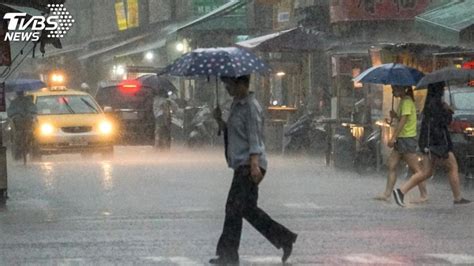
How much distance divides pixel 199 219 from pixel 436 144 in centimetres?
384

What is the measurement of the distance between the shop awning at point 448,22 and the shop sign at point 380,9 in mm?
2149

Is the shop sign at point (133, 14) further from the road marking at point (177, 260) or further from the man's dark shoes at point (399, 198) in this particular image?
the road marking at point (177, 260)

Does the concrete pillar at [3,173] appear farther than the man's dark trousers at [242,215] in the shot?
Yes

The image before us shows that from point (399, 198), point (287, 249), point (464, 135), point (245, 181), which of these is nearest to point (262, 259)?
point (287, 249)

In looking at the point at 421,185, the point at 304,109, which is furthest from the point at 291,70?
the point at 421,185

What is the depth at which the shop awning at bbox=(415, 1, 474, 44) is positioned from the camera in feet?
99.8

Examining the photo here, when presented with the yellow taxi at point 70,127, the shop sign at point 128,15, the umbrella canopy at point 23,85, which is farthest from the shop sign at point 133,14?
the yellow taxi at point 70,127

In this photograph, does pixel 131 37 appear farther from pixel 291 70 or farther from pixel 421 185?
pixel 421 185

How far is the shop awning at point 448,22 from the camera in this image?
99.8 feet

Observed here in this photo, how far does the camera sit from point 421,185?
65.8 feet

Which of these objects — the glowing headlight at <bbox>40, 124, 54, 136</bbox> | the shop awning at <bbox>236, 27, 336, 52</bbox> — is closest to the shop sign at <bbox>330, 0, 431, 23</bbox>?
the shop awning at <bbox>236, 27, 336, 52</bbox>

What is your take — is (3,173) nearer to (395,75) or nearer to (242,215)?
(395,75)

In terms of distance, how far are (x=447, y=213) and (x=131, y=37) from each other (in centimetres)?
4593

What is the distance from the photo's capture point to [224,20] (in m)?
48.3
